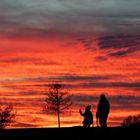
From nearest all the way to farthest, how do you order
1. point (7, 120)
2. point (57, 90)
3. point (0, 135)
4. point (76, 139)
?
point (76, 139) < point (0, 135) < point (57, 90) < point (7, 120)

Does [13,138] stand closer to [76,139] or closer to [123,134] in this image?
[76,139]

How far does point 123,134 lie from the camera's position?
46.0 m

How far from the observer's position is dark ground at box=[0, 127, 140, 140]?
45466mm

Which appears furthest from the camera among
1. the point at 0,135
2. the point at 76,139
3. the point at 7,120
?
the point at 7,120

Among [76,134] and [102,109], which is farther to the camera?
[76,134]

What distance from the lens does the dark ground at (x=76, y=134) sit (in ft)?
149

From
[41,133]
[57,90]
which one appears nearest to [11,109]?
[57,90]

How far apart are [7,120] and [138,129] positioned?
59530mm

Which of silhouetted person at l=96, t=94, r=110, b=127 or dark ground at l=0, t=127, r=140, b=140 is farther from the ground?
silhouetted person at l=96, t=94, r=110, b=127

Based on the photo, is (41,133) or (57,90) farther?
(57,90)

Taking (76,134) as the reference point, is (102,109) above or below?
above

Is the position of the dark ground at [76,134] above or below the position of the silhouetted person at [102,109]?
below

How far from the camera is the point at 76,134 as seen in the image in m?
47.0

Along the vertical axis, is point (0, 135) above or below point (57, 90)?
below
